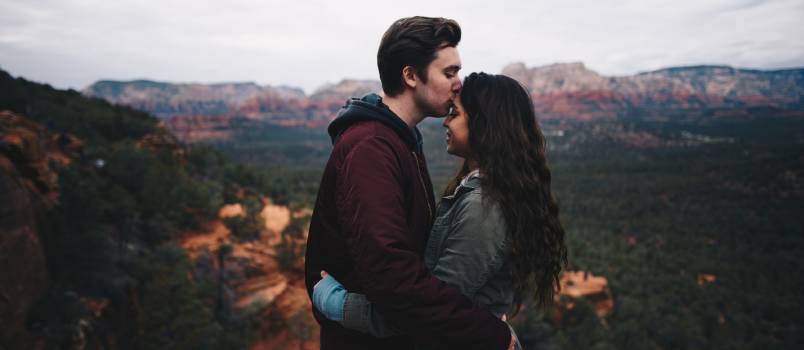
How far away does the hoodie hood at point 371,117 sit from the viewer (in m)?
1.64

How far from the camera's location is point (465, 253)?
1495 mm

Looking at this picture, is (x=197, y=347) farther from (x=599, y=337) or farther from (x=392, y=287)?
(x=599, y=337)

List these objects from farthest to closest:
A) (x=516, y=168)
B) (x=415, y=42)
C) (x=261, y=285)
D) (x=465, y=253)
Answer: (x=261, y=285)
(x=516, y=168)
(x=415, y=42)
(x=465, y=253)

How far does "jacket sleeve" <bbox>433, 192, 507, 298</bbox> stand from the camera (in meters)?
1.50

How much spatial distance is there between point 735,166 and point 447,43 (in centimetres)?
7050

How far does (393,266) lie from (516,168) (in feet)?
2.55

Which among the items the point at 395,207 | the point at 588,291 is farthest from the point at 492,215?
the point at 588,291

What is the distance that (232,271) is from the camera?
605 inches

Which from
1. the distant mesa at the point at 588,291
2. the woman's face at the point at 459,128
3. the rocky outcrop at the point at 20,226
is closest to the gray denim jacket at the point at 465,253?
the woman's face at the point at 459,128

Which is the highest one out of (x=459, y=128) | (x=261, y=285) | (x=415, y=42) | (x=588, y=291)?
(x=415, y=42)

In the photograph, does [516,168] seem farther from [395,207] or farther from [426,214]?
[395,207]

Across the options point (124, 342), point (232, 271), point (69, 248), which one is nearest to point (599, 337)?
point (232, 271)

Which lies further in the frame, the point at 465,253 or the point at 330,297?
the point at 330,297

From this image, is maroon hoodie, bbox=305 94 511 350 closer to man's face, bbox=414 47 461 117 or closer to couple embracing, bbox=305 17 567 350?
couple embracing, bbox=305 17 567 350
